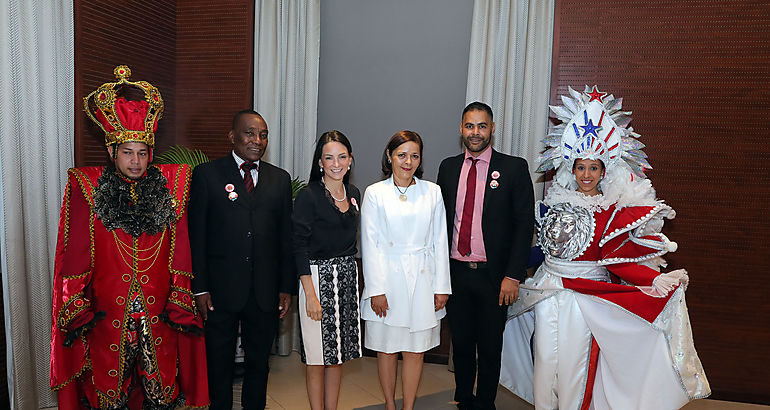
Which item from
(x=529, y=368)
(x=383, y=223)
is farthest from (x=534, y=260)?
(x=383, y=223)

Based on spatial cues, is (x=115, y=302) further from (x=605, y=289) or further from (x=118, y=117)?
(x=605, y=289)

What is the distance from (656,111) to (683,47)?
46cm

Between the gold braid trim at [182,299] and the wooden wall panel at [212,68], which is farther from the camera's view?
the wooden wall panel at [212,68]

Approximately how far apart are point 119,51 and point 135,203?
1.70 metres

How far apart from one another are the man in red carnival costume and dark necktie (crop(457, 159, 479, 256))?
1485 mm

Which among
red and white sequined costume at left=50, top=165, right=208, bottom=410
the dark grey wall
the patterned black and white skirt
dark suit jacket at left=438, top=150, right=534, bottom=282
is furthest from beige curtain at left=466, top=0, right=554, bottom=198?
red and white sequined costume at left=50, top=165, right=208, bottom=410

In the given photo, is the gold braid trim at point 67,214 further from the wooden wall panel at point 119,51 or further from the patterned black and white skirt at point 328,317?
the patterned black and white skirt at point 328,317

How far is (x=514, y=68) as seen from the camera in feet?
13.5

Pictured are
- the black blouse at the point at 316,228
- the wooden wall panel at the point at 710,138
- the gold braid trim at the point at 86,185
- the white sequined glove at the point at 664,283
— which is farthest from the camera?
the wooden wall panel at the point at 710,138

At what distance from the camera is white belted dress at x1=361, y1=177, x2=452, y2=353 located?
2977 millimetres

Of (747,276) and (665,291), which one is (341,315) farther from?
(747,276)

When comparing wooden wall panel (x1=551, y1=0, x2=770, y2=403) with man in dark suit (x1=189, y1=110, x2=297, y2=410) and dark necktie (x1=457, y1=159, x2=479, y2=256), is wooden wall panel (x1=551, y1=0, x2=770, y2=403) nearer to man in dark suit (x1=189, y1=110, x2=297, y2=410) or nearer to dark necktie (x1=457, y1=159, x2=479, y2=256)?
dark necktie (x1=457, y1=159, x2=479, y2=256)

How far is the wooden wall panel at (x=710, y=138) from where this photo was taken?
378 centimetres

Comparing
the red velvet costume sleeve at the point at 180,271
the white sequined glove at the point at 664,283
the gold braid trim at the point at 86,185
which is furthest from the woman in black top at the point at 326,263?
the white sequined glove at the point at 664,283
